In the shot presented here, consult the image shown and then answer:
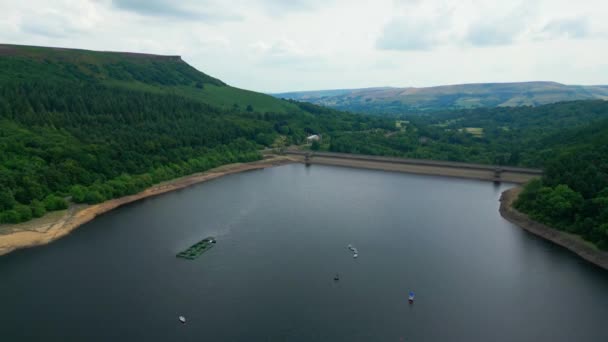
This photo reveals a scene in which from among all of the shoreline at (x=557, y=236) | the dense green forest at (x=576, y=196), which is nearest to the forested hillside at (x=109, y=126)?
the shoreline at (x=557, y=236)

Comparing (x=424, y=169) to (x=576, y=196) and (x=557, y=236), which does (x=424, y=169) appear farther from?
(x=557, y=236)

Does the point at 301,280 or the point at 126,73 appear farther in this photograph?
the point at 126,73

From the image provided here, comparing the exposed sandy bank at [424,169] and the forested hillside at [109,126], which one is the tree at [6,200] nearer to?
the forested hillside at [109,126]

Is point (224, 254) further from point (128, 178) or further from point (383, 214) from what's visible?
point (128, 178)

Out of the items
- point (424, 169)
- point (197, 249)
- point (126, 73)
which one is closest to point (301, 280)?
point (197, 249)

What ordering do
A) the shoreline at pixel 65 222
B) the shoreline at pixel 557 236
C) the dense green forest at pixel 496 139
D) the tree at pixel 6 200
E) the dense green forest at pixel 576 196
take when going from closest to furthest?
the shoreline at pixel 557 236 < the dense green forest at pixel 576 196 < the shoreline at pixel 65 222 < the tree at pixel 6 200 < the dense green forest at pixel 496 139

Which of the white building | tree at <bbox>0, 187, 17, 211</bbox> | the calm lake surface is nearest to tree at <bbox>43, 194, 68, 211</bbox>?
tree at <bbox>0, 187, 17, 211</bbox>
